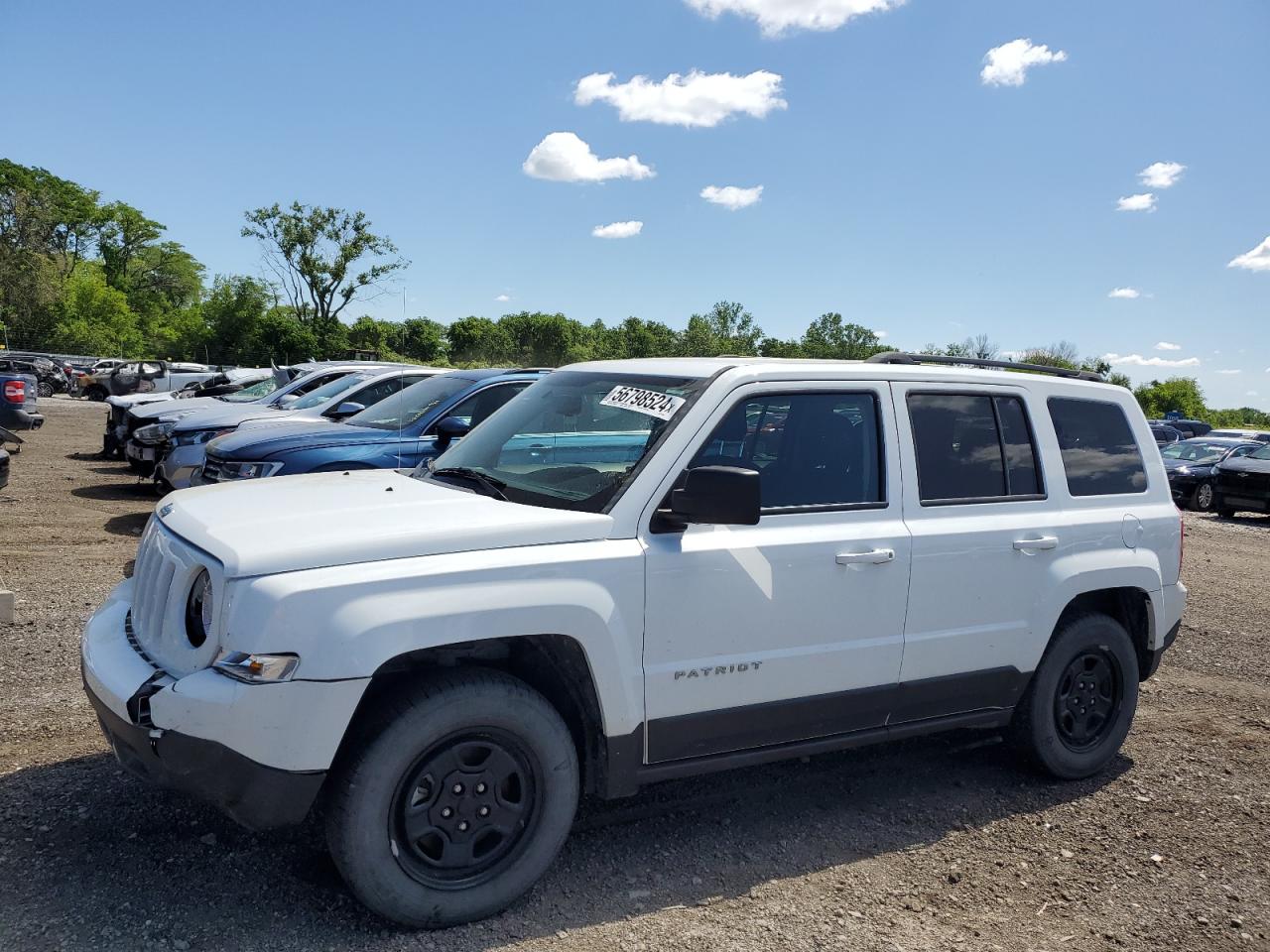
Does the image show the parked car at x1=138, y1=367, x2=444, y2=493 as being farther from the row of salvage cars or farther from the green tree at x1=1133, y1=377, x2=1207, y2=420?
the green tree at x1=1133, y1=377, x2=1207, y2=420

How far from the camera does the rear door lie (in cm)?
414

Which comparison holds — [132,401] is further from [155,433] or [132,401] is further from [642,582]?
[642,582]

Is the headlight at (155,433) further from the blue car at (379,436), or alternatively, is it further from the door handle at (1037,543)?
the door handle at (1037,543)

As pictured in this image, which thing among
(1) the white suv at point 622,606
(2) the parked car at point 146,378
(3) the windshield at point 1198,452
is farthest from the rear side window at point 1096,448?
(2) the parked car at point 146,378

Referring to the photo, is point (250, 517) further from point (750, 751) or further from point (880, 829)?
point (880, 829)

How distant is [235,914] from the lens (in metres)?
3.29

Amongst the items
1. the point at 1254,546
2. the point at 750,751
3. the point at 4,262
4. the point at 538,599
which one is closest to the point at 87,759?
the point at 538,599

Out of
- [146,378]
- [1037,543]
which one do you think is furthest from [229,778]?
[146,378]

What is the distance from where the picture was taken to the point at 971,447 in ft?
14.5

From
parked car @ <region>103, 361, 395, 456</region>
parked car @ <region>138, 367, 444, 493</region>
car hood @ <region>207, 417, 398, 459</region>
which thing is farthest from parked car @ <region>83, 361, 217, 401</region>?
car hood @ <region>207, 417, 398, 459</region>

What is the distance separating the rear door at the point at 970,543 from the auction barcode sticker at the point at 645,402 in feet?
3.35

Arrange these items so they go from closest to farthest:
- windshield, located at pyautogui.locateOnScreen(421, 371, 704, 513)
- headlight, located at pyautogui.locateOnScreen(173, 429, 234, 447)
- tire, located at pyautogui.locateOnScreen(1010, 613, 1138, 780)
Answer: windshield, located at pyautogui.locateOnScreen(421, 371, 704, 513)
tire, located at pyautogui.locateOnScreen(1010, 613, 1138, 780)
headlight, located at pyautogui.locateOnScreen(173, 429, 234, 447)

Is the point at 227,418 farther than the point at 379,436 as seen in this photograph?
Yes

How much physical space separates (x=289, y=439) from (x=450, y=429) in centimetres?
183
